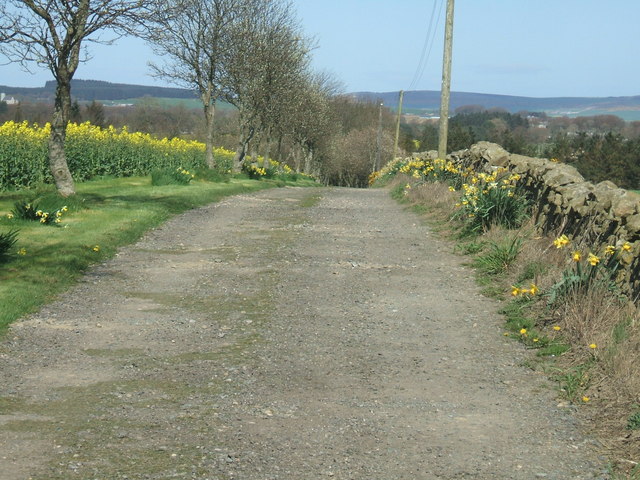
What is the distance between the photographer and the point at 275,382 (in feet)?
20.8

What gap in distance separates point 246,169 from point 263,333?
84.1 feet

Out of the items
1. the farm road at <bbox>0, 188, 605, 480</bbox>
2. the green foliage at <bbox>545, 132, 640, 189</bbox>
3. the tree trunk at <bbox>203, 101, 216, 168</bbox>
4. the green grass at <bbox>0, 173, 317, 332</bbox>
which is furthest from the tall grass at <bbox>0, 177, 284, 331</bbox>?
the green foliage at <bbox>545, 132, 640, 189</bbox>

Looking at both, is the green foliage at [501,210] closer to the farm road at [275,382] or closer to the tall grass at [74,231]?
the farm road at [275,382]

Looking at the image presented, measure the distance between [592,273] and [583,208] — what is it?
243 centimetres

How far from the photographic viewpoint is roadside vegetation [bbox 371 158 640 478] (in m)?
5.80

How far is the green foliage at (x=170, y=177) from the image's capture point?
22891 millimetres

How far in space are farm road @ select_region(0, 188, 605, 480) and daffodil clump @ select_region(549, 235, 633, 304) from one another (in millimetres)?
842

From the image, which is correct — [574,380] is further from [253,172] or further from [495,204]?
[253,172]

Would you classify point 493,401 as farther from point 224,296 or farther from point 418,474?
point 224,296

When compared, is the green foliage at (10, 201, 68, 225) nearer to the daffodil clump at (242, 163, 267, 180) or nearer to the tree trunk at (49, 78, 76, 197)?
the tree trunk at (49, 78, 76, 197)

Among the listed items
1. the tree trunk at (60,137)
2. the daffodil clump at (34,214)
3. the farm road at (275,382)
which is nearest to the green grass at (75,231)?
the daffodil clump at (34,214)

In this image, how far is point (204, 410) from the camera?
5668 mm

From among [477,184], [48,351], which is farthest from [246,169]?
[48,351]

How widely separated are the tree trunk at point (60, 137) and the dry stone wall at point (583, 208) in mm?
8978
